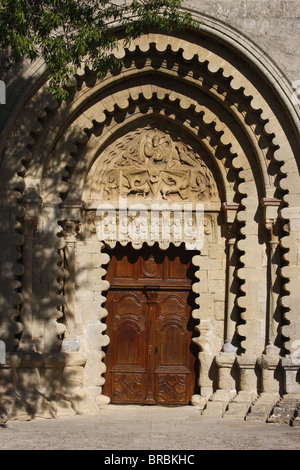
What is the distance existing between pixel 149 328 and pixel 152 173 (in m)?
2.36

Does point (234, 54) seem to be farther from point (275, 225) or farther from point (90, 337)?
point (90, 337)

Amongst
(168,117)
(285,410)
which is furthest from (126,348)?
(168,117)

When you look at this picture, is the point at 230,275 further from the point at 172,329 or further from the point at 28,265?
the point at 28,265

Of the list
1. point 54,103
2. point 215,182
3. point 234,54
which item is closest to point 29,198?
point 54,103

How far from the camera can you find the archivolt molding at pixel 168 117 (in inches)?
410

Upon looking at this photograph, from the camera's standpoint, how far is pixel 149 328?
11.3m

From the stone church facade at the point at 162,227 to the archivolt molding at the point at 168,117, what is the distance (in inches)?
0.8

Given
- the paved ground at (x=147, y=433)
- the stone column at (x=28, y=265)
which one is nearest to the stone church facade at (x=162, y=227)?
the stone column at (x=28, y=265)

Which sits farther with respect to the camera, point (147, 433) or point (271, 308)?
point (271, 308)

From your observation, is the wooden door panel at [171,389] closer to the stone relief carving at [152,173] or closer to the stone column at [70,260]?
the stone column at [70,260]

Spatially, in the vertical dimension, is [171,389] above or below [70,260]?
below

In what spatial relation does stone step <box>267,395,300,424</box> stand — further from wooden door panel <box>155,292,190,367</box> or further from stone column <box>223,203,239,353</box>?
wooden door panel <box>155,292,190,367</box>

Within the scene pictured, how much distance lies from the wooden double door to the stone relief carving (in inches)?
34.0

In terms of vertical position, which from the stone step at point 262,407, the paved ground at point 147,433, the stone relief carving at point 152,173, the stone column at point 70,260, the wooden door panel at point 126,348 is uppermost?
the stone relief carving at point 152,173
